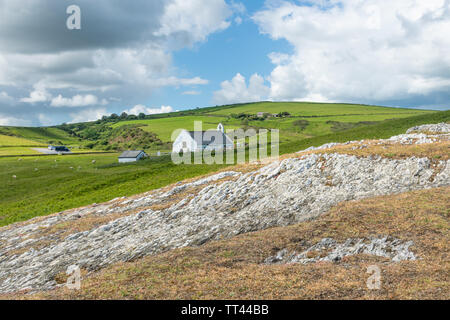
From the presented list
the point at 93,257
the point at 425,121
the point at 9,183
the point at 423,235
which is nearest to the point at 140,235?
the point at 93,257

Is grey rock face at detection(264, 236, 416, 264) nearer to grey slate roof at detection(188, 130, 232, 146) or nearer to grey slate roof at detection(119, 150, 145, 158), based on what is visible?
grey slate roof at detection(119, 150, 145, 158)

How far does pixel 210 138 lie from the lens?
116250 mm

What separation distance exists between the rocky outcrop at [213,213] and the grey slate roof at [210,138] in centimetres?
7989

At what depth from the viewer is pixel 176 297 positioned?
12352 millimetres

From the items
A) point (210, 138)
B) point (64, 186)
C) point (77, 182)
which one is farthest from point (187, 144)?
point (64, 186)

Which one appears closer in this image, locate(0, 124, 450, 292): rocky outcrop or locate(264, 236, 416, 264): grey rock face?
locate(264, 236, 416, 264): grey rock face

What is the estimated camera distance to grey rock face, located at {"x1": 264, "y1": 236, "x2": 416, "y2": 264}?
1653 centimetres

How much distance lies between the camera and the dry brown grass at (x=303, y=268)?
12445 millimetres

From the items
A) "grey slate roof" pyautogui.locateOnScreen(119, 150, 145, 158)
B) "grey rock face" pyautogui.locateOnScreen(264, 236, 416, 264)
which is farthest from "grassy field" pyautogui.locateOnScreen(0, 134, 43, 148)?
"grey rock face" pyautogui.locateOnScreen(264, 236, 416, 264)

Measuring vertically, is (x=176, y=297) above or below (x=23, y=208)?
above

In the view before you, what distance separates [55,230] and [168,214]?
10906 mm

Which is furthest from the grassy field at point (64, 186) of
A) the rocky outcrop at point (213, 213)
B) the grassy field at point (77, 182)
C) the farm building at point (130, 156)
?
the farm building at point (130, 156)

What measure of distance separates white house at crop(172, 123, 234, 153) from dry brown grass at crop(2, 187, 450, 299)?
8878 cm

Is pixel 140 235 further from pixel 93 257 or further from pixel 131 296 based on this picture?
pixel 131 296
